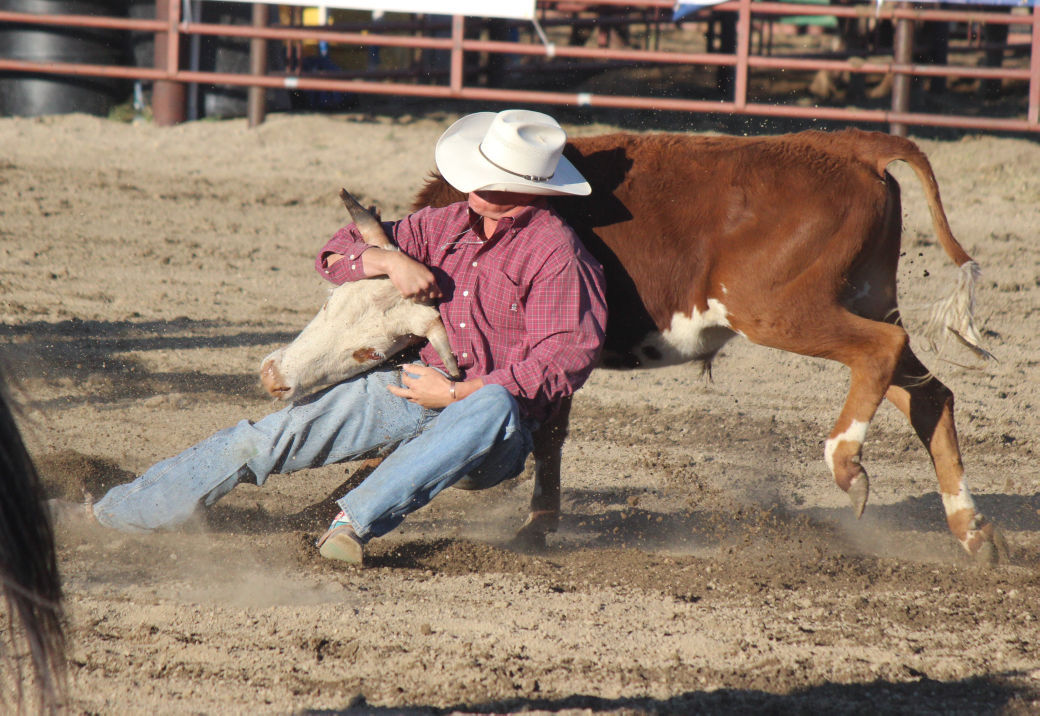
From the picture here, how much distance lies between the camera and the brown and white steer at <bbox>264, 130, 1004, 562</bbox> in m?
3.51

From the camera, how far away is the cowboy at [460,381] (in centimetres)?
307

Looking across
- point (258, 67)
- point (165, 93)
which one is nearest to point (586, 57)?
point (258, 67)

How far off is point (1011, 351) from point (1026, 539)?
236cm

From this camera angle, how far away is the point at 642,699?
2543 millimetres

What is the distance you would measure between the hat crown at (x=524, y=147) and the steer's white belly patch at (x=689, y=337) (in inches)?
30.2

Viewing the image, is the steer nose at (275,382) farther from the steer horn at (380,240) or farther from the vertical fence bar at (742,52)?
the vertical fence bar at (742,52)

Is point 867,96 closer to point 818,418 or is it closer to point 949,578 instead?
point 818,418

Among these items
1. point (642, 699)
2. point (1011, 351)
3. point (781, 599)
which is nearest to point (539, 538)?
point (781, 599)

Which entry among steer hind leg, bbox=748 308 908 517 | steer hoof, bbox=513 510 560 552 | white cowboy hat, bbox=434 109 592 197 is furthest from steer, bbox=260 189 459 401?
steer hind leg, bbox=748 308 908 517

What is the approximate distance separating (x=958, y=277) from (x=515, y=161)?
1.61 m

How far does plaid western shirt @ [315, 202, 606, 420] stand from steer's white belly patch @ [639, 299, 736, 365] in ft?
1.76

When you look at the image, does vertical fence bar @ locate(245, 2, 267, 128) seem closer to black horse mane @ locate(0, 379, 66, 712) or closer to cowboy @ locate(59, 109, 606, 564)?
cowboy @ locate(59, 109, 606, 564)

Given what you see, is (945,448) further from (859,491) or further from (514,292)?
(514,292)

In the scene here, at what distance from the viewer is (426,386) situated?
124 inches
